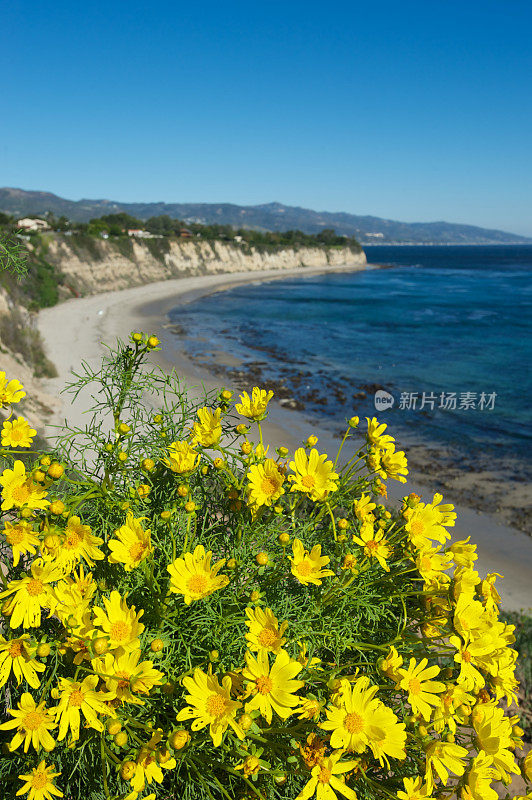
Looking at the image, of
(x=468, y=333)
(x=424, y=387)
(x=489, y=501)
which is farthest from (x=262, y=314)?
(x=489, y=501)

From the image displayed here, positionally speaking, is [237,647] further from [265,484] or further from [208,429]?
[208,429]

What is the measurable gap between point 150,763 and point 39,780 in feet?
1.10

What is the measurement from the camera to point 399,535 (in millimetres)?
1789

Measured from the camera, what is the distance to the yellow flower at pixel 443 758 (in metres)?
1.25

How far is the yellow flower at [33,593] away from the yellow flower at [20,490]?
181mm

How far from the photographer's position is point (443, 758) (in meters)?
1.30

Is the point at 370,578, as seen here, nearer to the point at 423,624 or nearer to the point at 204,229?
the point at 423,624

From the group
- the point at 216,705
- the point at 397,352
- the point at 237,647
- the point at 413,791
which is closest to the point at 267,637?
the point at 216,705

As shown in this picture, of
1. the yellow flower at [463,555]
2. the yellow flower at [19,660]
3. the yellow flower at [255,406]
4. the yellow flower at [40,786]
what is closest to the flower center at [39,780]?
→ the yellow flower at [40,786]

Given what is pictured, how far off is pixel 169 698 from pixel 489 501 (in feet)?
41.4

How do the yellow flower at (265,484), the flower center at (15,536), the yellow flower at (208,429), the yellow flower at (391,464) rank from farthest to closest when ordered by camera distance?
the yellow flower at (391,464)
the yellow flower at (208,429)
the yellow flower at (265,484)
the flower center at (15,536)

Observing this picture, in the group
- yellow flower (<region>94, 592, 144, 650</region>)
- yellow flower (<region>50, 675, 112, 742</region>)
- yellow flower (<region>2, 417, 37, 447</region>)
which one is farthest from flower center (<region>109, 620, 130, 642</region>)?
yellow flower (<region>2, 417, 37, 447</region>)

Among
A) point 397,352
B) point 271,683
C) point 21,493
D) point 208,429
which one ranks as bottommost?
point 397,352

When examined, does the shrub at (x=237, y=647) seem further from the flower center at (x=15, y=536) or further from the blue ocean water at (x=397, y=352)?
the blue ocean water at (x=397, y=352)
